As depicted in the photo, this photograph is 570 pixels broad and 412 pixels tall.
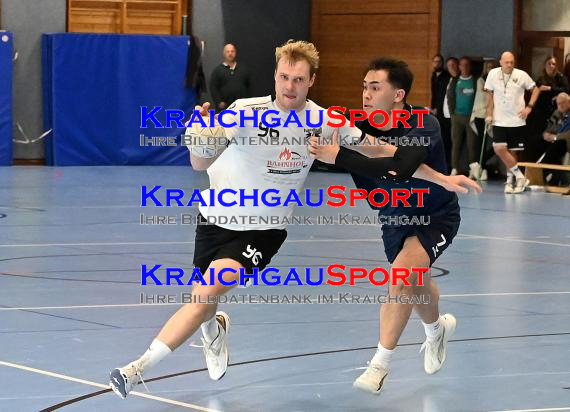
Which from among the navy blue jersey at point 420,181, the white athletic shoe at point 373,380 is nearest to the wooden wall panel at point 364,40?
the navy blue jersey at point 420,181

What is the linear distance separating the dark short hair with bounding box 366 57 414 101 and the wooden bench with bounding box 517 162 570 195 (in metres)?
12.1

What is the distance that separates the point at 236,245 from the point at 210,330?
592mm

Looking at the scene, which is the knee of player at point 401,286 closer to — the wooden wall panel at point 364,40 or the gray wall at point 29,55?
the wooden wall panel at point 364,40

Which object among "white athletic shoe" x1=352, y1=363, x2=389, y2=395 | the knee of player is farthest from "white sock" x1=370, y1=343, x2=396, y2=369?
the knee of player

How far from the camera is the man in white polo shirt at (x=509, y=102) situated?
60.2 ft

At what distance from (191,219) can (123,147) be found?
Answer: 8.99 metres

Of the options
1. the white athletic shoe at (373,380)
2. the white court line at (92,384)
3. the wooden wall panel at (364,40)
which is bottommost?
the white court line at (92,384)

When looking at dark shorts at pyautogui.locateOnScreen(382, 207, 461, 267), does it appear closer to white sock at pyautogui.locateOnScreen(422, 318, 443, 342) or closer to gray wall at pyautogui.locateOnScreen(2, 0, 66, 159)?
white sock at pyautogui.locateOnScreen(422, 318, 443, 342)

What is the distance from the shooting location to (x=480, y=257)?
430 inches

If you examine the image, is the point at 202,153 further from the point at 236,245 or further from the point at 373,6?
the point at 373,6

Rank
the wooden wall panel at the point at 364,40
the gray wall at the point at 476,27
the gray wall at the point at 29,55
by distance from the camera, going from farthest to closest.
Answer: the wooden wall panel at the point at 364,40
the gray wall at the point at 29,55
the gray wall at the point at 476,27

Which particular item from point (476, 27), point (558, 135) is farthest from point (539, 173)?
point (476, 27)

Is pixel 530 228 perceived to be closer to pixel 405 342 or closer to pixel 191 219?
pixel 191 219

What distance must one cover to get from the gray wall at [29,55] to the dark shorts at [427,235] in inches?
660
